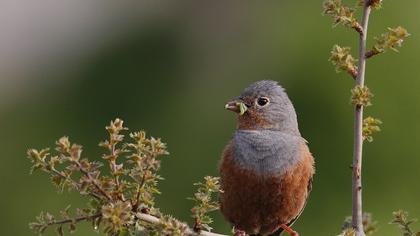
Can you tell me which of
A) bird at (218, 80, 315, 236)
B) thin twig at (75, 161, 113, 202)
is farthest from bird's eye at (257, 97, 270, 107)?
thin twig at (75, 161, 113, 202)

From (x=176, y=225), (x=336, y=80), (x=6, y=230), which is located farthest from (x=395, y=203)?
(x=176, y=225)

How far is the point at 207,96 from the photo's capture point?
1422 centimetres

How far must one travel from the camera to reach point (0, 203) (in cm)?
1354

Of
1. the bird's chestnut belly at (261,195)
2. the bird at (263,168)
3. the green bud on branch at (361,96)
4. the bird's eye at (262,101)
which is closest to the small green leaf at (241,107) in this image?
the bird at (263,168)

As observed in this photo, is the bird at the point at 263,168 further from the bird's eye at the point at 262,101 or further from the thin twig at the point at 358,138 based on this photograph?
the thin twig at the point at 358,138

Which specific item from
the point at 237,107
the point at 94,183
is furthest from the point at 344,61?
the point at 237,107

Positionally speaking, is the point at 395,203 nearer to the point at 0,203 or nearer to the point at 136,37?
the point at 0,203

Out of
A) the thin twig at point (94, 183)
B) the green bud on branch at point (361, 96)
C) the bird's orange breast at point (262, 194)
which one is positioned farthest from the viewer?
the bird's orange breast at point (262, 194)

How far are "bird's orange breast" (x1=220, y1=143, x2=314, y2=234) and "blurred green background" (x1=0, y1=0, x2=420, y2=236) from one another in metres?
3.94

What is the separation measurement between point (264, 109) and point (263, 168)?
0.69 m

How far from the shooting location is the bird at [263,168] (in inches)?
242

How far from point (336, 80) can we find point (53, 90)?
21.9 ft

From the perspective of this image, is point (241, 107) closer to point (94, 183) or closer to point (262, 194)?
point (262, 194)

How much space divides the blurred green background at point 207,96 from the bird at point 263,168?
3.86 meters
